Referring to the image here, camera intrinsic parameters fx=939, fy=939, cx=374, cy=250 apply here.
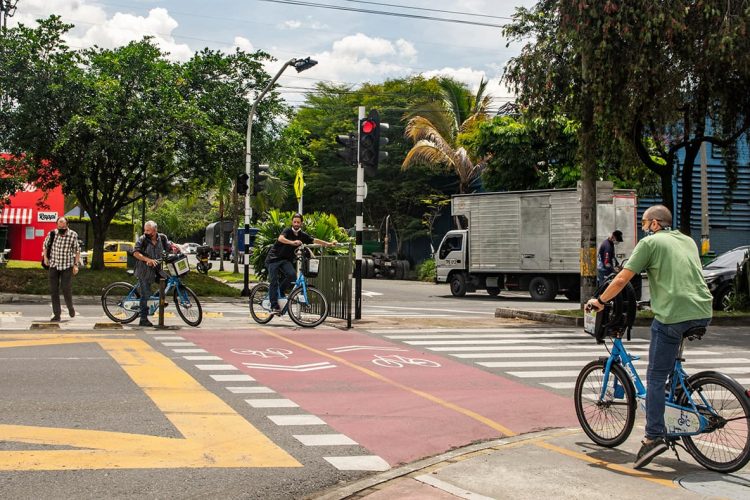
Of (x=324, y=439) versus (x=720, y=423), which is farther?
(x=324, y=439)

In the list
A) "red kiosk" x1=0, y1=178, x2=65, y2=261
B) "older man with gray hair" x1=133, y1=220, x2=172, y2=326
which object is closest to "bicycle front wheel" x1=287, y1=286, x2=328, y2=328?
"older man with gray hair" x1=133, y1=220, x2=172, y2=326

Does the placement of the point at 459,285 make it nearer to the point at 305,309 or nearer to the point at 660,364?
the point at 305,309

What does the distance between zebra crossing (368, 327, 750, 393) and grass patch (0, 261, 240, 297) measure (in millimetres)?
11162

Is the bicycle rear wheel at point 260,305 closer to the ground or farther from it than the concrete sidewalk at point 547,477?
farther from it

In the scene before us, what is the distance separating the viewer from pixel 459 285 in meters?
31.7

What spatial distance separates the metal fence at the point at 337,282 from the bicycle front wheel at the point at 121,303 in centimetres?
350

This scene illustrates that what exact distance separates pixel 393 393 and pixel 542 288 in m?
20.4

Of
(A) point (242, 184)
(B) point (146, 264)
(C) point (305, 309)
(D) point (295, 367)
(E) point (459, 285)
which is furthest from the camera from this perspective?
(E) point (459, 285)

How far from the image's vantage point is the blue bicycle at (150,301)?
52.0ft

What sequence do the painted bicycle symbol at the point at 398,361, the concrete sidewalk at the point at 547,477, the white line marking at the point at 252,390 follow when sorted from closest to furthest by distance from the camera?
1. the concrete sidewalk at the point at 547,477
2. the white line marking at the point at 252,390
3. the painted bicycle symbol at the point at 398,361

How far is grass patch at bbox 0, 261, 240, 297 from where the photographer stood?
2433cm

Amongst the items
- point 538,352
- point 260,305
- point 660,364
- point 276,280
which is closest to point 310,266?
point 276,280

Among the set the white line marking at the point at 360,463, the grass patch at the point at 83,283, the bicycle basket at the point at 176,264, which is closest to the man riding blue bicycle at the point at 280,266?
the bicycle basket at the point at 176,264

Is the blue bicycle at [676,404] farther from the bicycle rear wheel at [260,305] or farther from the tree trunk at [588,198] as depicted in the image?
the tree trunk at [588,198]
